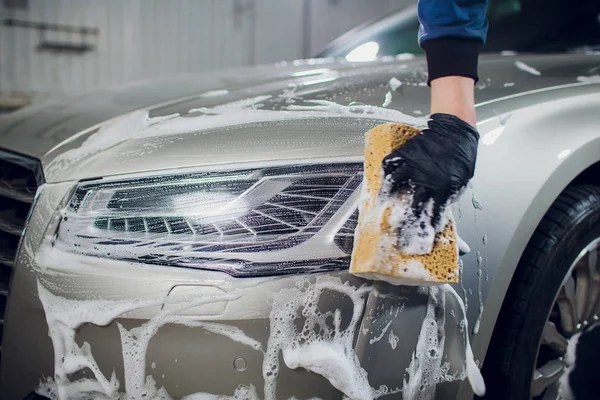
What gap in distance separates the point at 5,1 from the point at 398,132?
5.63m

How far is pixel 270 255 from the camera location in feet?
3.37

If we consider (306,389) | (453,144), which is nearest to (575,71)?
(453,144)

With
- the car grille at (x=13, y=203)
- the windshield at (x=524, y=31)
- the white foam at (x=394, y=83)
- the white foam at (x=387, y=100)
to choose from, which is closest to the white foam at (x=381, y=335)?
the white foam at (x=387, y=100)

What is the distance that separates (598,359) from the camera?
1.52 meters

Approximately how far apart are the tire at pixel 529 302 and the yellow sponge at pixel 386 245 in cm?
30

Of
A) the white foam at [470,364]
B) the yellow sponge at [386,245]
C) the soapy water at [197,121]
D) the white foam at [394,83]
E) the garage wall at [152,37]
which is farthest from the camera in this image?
the garage wall at [152,37]

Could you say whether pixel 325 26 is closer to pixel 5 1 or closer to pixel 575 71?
pixel 5 1

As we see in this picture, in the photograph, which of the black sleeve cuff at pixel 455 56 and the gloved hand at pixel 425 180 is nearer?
the gloved hand at pixel 425 180

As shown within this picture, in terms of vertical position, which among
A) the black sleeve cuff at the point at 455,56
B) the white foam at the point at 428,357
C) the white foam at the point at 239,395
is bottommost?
the white foam at the point at 239,395

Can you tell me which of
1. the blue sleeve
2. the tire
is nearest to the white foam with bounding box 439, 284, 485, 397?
the tire

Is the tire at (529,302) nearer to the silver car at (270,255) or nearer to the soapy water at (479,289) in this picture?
the silver car at (270,255)

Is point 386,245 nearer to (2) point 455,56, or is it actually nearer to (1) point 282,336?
(1) point 282,336

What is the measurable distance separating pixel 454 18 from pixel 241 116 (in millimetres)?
484

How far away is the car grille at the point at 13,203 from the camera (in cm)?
125
